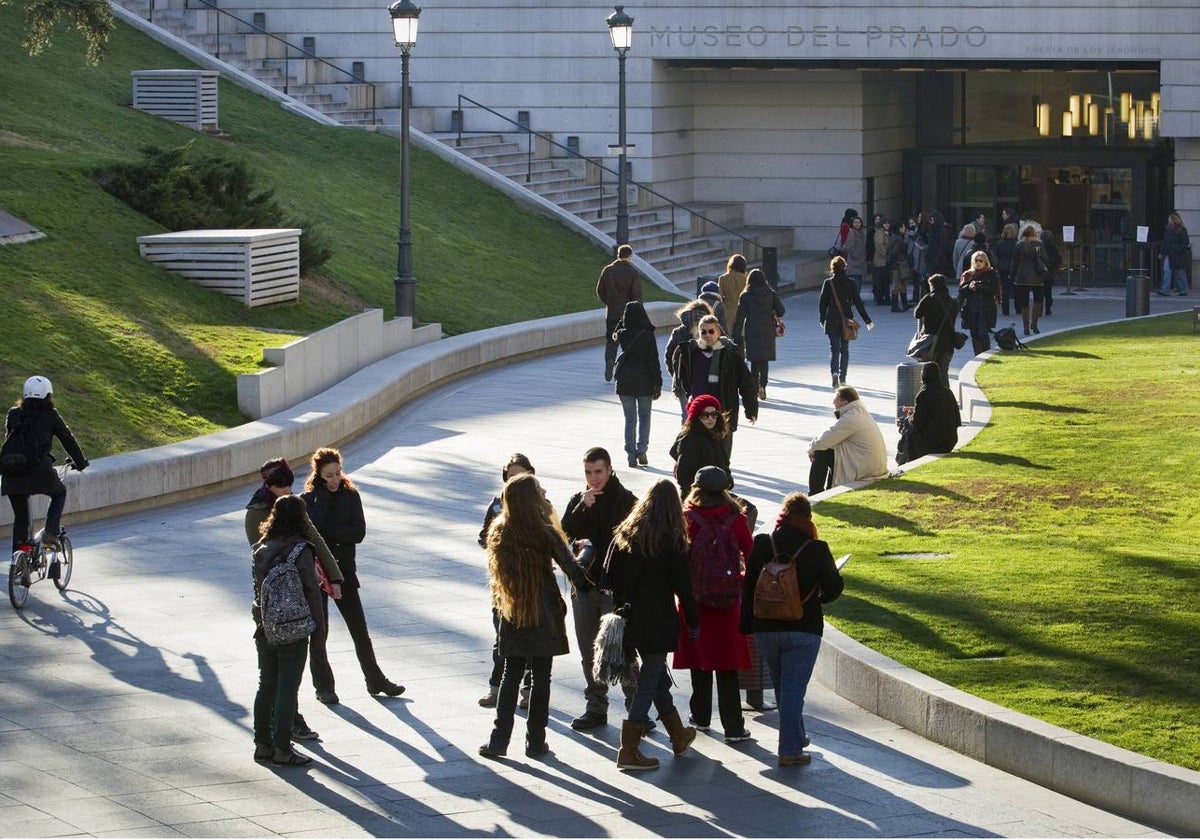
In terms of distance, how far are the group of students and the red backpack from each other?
0.02 m

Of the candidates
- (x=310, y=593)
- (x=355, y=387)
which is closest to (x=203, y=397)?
(x=355, y=387)

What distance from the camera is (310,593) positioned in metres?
9.91

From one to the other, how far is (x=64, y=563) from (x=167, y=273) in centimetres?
1008

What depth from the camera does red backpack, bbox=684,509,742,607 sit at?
9.97 m

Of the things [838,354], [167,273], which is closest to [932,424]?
[838,354]

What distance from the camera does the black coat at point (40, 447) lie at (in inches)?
531

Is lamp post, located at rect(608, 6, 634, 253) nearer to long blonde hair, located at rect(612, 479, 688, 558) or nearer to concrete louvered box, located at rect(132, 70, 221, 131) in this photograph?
concrete louvered box, located at rect(132, 70, 221, 131)

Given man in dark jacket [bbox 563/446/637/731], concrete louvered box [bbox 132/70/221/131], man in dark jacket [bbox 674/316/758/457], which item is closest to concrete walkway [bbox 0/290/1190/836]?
man in dark jacket [bbox 563/446/637/731]

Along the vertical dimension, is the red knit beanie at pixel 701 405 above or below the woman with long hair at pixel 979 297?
below

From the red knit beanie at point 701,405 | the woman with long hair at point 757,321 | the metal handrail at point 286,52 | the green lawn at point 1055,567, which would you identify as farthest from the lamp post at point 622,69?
the red knit beanie at point 701,405

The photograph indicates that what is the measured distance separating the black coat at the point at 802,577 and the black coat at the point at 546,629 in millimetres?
881

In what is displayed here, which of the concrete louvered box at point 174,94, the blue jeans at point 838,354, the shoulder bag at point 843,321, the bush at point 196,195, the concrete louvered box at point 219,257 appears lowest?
the blue jeans at point 838,354

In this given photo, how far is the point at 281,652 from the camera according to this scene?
9.84 meters

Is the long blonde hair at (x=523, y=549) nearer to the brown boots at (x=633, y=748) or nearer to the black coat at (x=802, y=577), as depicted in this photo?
the brown boots at (x=633, y=748)
